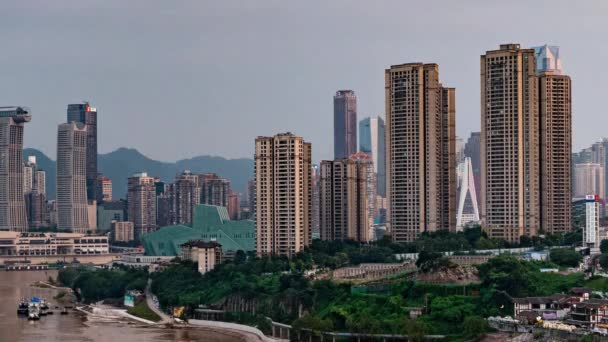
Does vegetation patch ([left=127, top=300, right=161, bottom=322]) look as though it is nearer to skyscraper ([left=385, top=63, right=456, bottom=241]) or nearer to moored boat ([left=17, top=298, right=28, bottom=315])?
moored boat ([left=17, top=298, right=28, bottom=315])

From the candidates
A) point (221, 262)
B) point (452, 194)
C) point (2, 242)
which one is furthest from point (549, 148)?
point (2, 242)

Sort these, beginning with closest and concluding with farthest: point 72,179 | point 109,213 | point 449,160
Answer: point 449,160 < point 72,179 < point 109,213

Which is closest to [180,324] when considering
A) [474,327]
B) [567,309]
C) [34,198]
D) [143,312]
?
[143,312]

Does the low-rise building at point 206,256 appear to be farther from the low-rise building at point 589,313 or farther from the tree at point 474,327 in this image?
the low-rise building at point 589,313

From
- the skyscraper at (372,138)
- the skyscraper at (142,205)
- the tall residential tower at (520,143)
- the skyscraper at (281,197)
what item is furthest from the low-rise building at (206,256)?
the skyscraper at (372,138)

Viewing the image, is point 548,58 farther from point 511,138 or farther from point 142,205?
point 142,205

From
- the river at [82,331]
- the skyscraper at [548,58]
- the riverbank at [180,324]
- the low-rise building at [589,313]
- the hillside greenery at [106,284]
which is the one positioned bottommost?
the river at [82,331]

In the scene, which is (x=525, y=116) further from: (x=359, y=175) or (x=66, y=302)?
(x=66, y=302)
